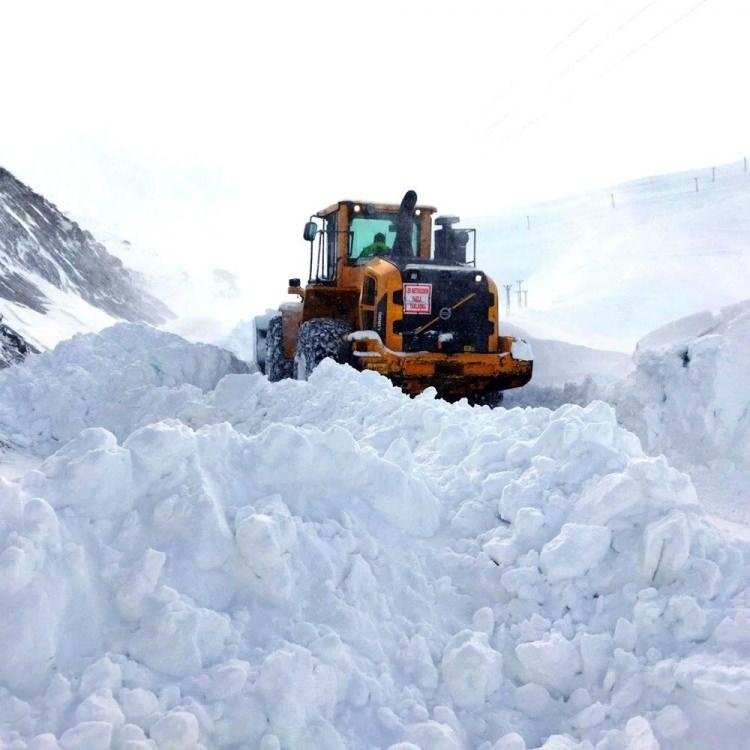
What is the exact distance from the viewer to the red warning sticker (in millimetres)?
9078

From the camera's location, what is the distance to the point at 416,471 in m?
4.68

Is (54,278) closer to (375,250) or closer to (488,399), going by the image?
(375,250)

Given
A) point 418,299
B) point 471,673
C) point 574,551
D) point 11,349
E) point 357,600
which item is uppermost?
point 11,349

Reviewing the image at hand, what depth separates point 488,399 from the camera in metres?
9.90

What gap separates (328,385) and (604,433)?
330 centimetres

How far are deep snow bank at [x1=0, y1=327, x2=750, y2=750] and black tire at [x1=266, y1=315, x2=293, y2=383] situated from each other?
660 centimetres

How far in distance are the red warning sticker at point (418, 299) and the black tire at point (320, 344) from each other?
80 cm

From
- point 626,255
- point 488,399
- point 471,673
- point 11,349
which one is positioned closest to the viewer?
point 471,673

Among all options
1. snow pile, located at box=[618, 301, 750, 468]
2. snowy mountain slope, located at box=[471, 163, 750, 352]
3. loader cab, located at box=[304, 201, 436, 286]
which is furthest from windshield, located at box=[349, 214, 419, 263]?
snowy mountain slope, located at box=[471, 163, 750, 352]

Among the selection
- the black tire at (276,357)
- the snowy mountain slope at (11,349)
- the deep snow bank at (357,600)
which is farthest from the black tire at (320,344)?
the snowy mountain slope at (11,349)

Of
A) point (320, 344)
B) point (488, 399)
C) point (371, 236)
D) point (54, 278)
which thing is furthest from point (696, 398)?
point (54, 278)

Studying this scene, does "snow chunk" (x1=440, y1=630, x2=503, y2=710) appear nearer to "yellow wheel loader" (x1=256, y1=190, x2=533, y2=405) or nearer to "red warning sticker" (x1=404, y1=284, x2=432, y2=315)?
"yellow wheel loader" (x1=256, y1=190, x2=533, y2=405)

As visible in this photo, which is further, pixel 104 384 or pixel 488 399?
pixel 488 399

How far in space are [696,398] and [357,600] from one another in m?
5.04
